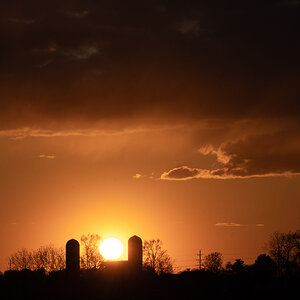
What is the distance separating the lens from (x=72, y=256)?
6128cm

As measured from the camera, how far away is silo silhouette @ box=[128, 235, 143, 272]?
2403 inches

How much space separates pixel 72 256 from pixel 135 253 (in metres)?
6.10

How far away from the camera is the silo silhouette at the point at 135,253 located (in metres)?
61.0

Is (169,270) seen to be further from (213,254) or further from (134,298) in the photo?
(134,298)

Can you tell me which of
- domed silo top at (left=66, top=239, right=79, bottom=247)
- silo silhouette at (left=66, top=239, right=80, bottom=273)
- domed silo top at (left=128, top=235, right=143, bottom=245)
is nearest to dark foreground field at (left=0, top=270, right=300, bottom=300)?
silo silhouette at (left=66, top=239, right=80, bottom=273)

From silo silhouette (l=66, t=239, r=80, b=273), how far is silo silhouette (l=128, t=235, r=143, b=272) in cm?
505

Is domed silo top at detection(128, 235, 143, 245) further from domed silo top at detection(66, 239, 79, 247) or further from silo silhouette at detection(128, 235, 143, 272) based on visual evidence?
domed silo top at detection(66, 239, 79, 247)

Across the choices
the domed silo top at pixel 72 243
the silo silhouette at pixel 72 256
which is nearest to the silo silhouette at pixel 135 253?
the silo silhouette at pixel 72 256

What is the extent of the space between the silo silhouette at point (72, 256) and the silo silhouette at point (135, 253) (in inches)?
199

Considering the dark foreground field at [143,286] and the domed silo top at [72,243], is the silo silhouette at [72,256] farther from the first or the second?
the dark foreground field at [143,286]

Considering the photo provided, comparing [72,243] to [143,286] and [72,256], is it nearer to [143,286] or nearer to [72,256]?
[72,256]

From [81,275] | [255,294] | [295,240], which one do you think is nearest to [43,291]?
[81,275]

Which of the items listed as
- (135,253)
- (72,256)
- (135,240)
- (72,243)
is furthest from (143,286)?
(72,243)

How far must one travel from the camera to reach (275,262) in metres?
86.4
